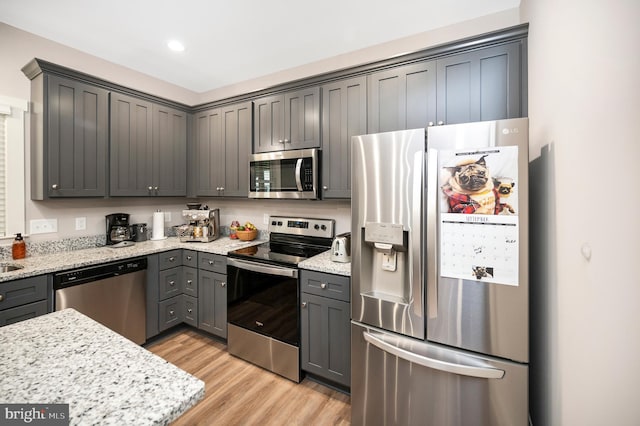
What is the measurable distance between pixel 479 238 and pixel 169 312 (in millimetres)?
2825

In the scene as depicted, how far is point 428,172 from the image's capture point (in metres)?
1.39

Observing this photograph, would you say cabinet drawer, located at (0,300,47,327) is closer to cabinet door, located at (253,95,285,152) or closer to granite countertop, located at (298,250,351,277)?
granite countertop, located at (298,250,351,277)

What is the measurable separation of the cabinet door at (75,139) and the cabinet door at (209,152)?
89cm

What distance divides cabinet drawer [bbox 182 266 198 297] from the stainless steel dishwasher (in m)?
0.38

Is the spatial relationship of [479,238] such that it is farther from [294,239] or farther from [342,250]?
[294,239]

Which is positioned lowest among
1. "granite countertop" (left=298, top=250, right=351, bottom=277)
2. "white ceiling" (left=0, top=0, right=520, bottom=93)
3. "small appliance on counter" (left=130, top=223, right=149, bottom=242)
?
"granite countertop" (left=298, top=250, right=351, bottom=277)

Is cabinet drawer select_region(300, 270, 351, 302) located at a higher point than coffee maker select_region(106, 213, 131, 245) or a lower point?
lower

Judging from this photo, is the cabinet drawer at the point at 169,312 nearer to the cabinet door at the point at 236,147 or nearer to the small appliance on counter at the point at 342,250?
the cabinet door at the point at 236,147

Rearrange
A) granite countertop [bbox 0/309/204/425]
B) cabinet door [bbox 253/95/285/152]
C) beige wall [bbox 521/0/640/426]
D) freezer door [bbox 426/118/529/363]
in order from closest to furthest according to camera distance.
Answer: granite countertop [bbox 0/309/204/425]
beige wall [bbox 521/0/640/426]
freezer door [bbox 426/118/529/363]
cabinet door [bbox 253/95/285/152]

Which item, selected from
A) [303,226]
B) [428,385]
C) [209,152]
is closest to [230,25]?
[209,152]

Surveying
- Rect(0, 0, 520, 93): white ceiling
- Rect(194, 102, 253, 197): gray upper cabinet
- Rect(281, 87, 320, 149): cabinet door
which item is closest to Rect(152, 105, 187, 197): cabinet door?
Rect(194, 102, 253, 197): gray upper cabinet

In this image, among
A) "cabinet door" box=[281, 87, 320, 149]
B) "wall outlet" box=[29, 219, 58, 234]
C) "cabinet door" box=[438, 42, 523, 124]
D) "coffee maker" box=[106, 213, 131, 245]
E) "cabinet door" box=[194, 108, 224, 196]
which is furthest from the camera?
"cabinet door" box=[194, 108, 224, 196]

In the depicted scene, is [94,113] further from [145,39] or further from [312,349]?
[312,349]

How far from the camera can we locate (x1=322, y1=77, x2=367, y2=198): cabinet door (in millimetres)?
2227
